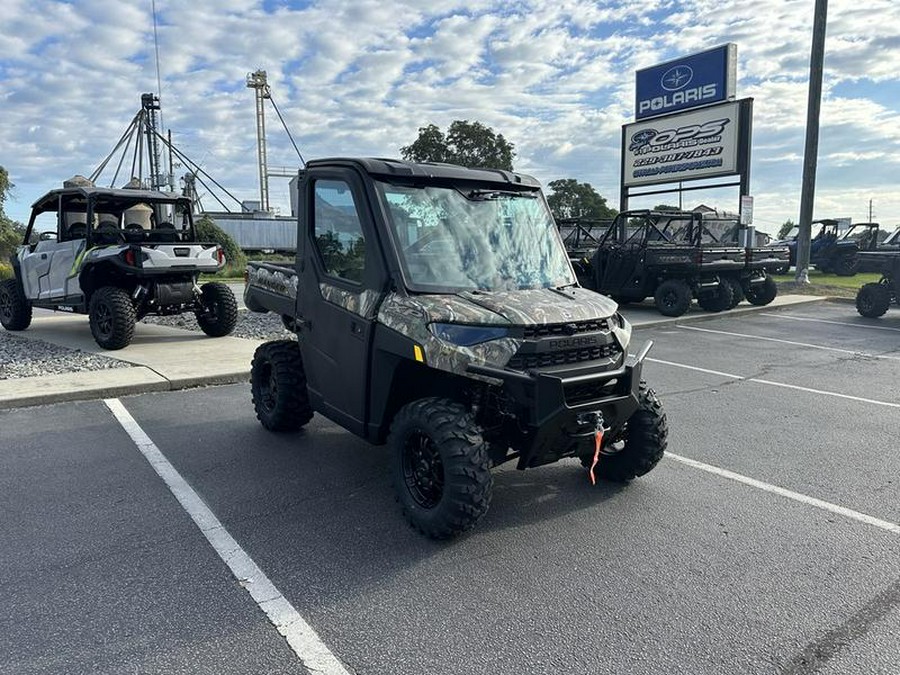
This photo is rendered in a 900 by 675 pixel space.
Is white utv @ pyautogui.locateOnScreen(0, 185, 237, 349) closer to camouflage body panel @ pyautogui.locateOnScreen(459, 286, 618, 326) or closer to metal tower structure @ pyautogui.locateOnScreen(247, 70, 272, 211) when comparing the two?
camouflage body panel @ pyautogui.locateOnScreen(459, 286, 618, 326)

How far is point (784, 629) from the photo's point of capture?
2826 mm

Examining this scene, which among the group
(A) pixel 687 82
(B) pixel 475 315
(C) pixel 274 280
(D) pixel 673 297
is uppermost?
(A) pixel 687 82

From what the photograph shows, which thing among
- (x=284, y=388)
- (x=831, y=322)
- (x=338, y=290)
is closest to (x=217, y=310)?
(x=284, y=388)

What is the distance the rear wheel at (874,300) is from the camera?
44.5 feet

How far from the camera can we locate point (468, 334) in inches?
139

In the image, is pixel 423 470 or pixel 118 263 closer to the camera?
pixel 423 470

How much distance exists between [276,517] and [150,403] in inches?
132

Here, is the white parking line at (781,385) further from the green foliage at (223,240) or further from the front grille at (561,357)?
the green foliage at (223,240)

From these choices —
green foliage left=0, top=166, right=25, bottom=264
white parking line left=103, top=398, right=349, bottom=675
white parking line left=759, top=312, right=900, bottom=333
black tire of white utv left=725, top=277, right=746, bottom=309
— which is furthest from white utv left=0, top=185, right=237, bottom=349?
green foliage left=0, top=166, right=25, bottom=264

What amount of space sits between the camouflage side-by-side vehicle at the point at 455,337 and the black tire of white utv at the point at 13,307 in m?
8.12

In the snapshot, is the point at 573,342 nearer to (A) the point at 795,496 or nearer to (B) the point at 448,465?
(B) the point at 448,465

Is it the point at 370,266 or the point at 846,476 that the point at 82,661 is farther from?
the point at 846,476

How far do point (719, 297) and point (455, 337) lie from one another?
12348mm

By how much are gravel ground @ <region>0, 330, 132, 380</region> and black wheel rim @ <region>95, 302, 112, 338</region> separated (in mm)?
378
